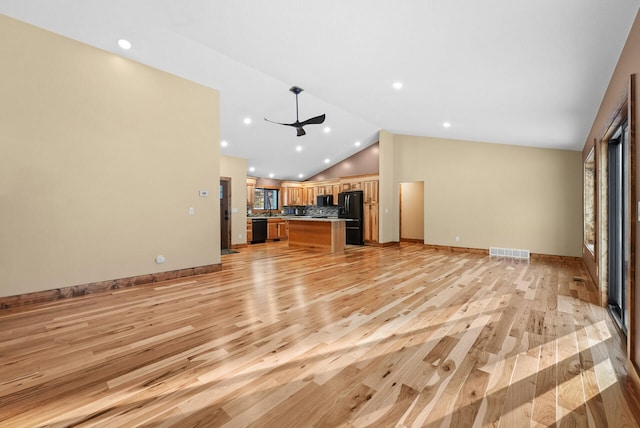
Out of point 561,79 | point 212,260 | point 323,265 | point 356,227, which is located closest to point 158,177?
point 212,260

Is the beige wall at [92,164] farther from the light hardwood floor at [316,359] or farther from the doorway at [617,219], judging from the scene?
the doorway at [617,219]

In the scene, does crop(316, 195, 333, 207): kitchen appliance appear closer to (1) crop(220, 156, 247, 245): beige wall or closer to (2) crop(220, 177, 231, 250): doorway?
(1) crop(220, 156, 247, 245): beige wall

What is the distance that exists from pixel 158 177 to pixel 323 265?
328cm

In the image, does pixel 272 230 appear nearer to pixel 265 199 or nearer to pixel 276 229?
pixel 276 229

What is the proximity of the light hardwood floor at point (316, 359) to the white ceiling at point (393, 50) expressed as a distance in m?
2.46

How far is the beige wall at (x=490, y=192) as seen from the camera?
20.8ft

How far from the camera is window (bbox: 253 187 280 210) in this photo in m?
10.4

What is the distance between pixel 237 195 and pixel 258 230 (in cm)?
160

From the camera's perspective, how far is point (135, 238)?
14.0 feet

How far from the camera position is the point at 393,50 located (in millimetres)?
3281

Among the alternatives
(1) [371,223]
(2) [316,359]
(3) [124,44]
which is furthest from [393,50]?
(1) [371,223]

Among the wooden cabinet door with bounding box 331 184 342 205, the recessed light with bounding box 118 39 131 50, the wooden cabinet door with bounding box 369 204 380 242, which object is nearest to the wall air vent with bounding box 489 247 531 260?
the wooden cabinet door with bounding box 369 204 380 242

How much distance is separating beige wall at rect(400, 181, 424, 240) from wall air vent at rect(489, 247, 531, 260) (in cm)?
271

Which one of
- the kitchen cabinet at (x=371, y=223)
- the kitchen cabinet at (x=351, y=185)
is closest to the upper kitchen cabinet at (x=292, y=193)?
the kitchen cabinet at (x=351, y=185)
